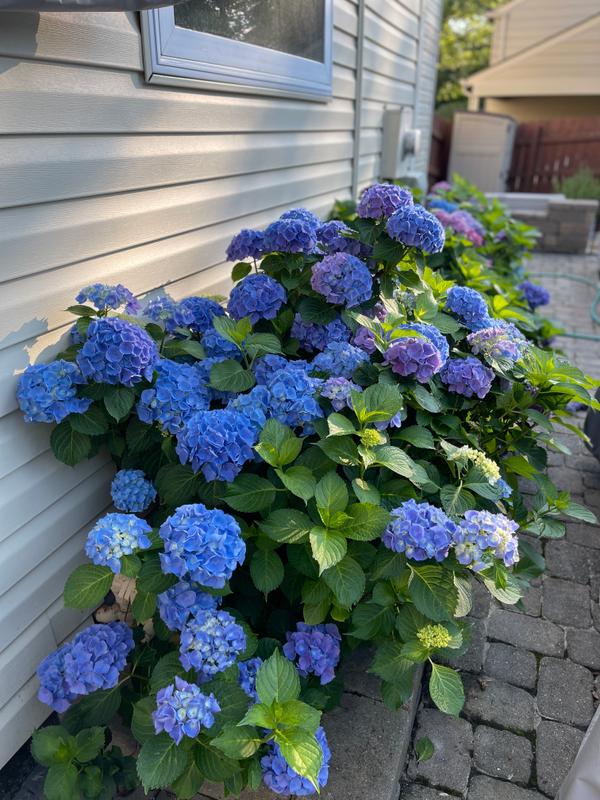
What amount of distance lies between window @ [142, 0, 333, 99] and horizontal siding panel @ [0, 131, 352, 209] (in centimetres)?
20

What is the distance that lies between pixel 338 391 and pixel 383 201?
0.70m

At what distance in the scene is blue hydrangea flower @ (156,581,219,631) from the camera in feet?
4.56

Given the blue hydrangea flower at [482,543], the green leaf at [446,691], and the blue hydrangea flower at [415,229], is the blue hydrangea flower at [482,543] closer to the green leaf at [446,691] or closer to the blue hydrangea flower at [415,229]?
the green leaf at [446,691]

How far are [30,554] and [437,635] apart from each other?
1.08 metres

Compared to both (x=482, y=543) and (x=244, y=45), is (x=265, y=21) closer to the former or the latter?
(x=244, y=45)

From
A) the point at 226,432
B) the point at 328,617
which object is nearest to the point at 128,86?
the point at 226,432

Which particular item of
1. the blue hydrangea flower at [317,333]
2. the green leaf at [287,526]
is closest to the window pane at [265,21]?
the blue hydrangea flower at [317,333]

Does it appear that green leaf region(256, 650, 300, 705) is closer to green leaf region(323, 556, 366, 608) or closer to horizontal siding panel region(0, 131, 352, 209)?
green leaf region(323, 556, 366, 608)

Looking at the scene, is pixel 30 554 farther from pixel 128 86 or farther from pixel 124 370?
pixel 128 86

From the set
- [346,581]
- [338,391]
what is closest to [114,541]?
[346,581]

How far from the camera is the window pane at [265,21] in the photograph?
7.33ft

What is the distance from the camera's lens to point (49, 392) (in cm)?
156

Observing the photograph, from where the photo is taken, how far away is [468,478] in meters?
1.68

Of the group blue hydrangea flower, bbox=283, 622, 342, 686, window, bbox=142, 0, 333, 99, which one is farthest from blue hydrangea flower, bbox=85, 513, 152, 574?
window, bbox=142, 0, 333, 99
